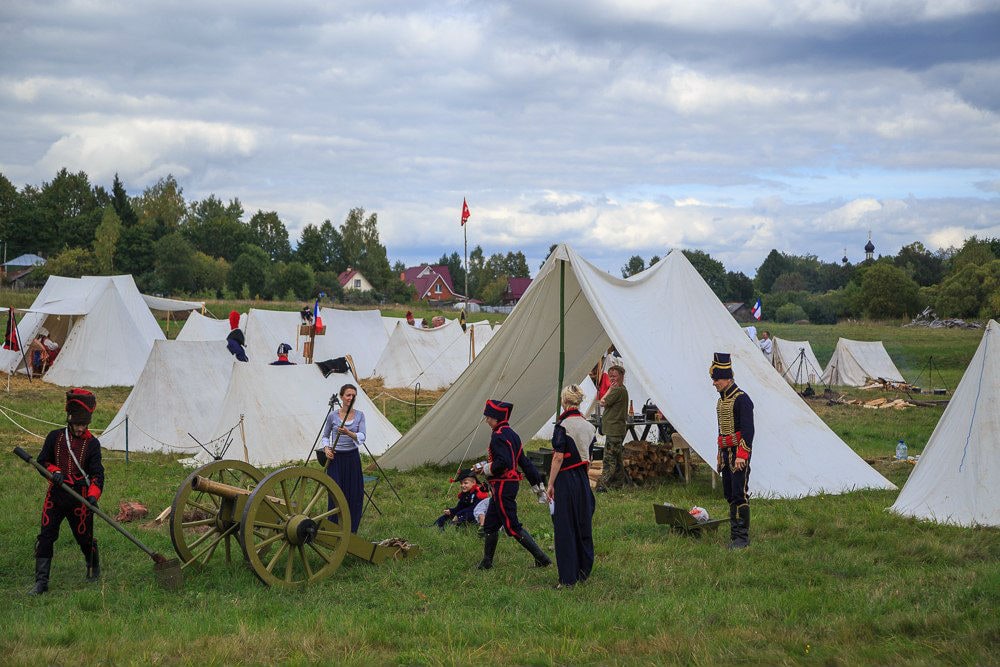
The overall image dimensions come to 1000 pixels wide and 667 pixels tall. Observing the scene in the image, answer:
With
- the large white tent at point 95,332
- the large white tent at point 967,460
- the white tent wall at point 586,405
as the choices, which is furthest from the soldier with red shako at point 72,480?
the large white tent at point 95,332

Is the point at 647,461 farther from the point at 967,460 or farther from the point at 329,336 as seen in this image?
the point at 329,336

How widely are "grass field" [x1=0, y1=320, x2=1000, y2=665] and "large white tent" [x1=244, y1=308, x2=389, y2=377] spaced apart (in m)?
13.3

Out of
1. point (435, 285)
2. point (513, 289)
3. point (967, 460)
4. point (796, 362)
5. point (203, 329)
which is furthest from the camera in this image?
point (435, 285)

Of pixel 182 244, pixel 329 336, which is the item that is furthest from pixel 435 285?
pixel 329 336

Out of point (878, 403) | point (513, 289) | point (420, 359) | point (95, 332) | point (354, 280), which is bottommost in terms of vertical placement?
point (878, 403)

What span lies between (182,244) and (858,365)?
1631 inches

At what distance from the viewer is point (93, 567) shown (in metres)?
6.22

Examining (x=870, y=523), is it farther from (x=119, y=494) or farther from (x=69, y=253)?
(x=69, y=253)

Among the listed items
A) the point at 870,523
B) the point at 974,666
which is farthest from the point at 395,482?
the point at 974,666

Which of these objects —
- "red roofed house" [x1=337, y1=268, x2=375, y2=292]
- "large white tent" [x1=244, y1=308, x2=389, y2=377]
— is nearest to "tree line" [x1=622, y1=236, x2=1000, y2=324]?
"large white tent" [x1=244, y1=308, x2=389, y2=377]

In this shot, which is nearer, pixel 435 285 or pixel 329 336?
pixel 329 336

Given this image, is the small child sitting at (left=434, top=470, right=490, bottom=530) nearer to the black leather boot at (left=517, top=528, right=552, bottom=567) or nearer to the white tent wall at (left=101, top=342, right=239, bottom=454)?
the black leather boot at (left=517, top=528, right=552, bottom=567)

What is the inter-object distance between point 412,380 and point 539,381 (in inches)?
449

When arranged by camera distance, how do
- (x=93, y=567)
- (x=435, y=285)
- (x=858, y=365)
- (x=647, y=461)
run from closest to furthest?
(x=93, y=567) < (x=647, y=461) < (x=858, y=365) < (x=435, y=285)
